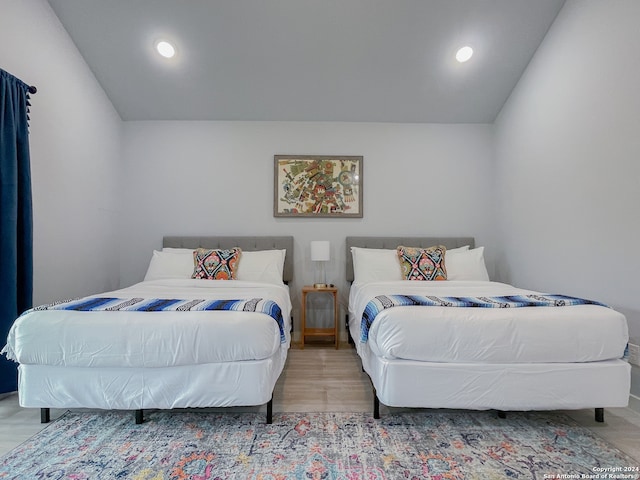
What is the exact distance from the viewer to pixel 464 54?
318 cm

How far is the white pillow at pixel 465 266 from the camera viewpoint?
3.35m

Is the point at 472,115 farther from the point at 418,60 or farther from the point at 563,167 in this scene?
the point at 563,167

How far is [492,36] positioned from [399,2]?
3.12 ft

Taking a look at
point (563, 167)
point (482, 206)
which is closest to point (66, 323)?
point (563, 167)

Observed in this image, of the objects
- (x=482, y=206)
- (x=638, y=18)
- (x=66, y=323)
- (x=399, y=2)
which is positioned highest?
(x=399, y=2)

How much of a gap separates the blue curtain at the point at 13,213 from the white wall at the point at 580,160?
4.16 meters

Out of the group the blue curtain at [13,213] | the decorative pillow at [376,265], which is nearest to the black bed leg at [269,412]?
the decorative pillow at [376,265]

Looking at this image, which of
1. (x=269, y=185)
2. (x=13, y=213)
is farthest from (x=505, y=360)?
(x=13, y=213)

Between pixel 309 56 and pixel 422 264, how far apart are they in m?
2.26

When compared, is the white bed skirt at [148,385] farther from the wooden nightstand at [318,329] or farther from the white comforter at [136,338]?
the wooden nightstand at [318,329]

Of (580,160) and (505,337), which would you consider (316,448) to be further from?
(580,160)

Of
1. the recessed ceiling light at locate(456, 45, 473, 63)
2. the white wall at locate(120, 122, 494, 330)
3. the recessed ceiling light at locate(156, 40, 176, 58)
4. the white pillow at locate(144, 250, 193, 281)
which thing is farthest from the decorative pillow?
the recessed ceiling light at locate(156, 40, 176, 58)

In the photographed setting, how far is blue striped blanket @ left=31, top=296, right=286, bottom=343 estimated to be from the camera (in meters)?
1.88

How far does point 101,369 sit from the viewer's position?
1.81m
